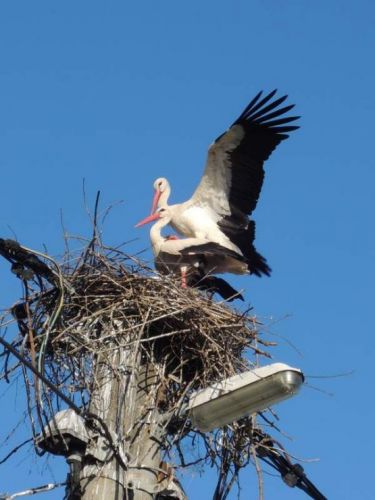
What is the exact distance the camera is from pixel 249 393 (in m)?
4.66

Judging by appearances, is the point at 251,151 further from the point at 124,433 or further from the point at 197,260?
the point at 124,433

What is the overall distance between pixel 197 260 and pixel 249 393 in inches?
150

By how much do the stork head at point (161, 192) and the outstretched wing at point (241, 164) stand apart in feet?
1.48

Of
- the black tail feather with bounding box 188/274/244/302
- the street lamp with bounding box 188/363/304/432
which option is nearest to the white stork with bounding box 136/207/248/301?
the black tail feather with bounding box 188/274/244/302

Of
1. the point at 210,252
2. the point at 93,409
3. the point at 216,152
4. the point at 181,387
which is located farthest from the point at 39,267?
the point at 216,152

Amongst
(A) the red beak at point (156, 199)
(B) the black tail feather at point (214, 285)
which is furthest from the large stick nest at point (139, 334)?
(A) the red beak at point (156, 199)

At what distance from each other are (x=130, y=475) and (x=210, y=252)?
12.5 ft

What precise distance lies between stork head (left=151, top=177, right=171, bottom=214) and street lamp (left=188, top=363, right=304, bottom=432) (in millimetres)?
4886

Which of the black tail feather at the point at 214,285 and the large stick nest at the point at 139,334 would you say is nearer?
the large stick nest at the point at 139,334

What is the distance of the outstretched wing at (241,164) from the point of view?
30.1 feet

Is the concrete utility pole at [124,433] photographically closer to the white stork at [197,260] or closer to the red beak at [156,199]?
the white stork at [197,260]

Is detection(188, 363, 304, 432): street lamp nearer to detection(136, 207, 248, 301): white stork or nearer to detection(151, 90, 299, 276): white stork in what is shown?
detection(136, 207, 248, 301): white stork

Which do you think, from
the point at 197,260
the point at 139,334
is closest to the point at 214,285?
the point at 197,260

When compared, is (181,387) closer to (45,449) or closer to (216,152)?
(45,449)
